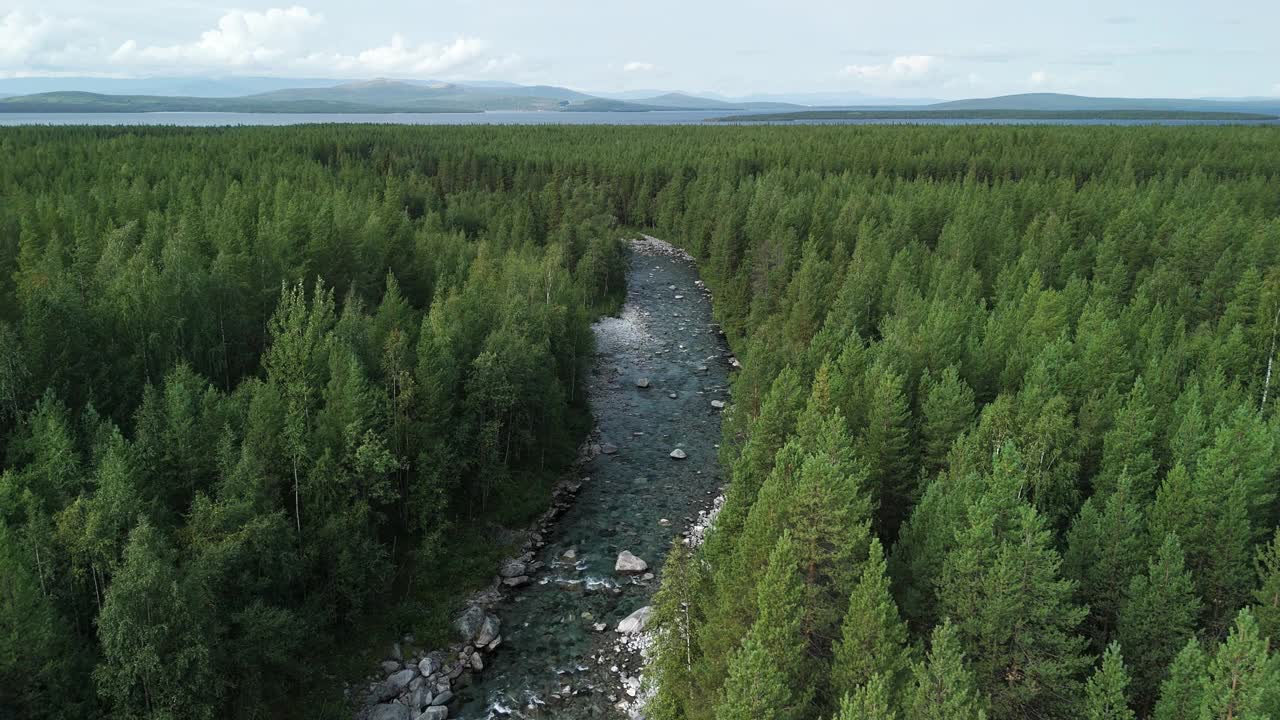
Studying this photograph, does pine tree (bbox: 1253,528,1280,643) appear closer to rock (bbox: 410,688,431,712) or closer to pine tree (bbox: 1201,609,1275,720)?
pine tree (bbox: 1201,609,1275,720)

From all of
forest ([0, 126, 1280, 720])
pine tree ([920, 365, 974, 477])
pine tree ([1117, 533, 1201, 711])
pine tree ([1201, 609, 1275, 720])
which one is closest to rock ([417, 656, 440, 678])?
forest ([0, 126, 1280, 720])

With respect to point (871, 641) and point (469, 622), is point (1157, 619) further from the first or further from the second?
point (469, 622)

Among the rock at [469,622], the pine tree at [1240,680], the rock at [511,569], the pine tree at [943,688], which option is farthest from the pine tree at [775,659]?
the rock at [511,569]

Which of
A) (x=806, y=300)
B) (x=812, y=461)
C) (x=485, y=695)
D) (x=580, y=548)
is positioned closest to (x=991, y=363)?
(x=806, y=300)

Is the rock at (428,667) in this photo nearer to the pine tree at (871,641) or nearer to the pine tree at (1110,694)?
the pine tree at (871,641)

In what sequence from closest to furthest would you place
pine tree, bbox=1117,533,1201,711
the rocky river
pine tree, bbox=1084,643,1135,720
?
pine tree, bbox=1084,643,1135,720 → pine tree, bbox=1117,533,1201,711 → the rocky river

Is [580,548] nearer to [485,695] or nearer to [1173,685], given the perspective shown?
[485,695]
